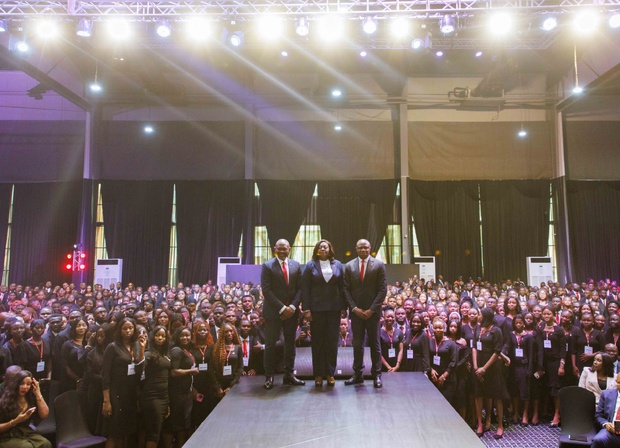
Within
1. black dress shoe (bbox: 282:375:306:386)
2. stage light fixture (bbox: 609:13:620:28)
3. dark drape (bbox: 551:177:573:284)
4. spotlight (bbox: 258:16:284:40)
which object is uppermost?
spotlight (bbox: 258:16:284:40)

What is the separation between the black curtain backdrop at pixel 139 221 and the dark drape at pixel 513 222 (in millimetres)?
10529

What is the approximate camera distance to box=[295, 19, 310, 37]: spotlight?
9000 millimetres

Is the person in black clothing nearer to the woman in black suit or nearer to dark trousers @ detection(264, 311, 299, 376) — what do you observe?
dark trousers @ detection(264, 311, 299, 376)

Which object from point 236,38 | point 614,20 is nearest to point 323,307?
point 236,38

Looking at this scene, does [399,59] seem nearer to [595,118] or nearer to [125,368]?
[595,118]

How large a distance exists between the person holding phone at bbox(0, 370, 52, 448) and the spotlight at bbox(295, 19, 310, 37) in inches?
287

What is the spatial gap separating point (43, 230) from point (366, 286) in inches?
580

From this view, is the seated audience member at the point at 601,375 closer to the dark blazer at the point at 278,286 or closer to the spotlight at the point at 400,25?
the dark blazer at the point at 278,286

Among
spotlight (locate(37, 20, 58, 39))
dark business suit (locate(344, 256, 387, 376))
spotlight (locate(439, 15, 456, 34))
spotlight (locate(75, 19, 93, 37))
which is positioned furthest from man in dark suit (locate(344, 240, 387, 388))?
spotlight (locate(37, 20, 58, 39))

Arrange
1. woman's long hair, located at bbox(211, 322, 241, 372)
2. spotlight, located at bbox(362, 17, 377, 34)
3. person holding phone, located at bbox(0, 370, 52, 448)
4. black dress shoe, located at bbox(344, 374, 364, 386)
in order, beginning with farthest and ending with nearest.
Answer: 1. spotlight, located at bbox(362, 17, 377, 34)
2. woman's long hair, located at bbox(211, 322, 241, 372)
3. black dress shoe, located at bbox(344, 374, 364, 386)
4. person holding phone, located at bbox(0, 370, 52, 448)

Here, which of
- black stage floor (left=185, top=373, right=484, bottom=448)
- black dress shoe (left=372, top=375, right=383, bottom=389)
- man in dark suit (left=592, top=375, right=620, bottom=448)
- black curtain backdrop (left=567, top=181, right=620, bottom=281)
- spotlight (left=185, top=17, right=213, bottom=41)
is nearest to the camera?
black stage floor (left=185, top=373, right=484, bottom=448)

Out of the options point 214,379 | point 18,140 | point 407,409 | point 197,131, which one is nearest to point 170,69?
point 197,131

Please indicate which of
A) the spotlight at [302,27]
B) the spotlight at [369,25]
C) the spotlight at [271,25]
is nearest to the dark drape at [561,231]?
the spotlight at [369,25]

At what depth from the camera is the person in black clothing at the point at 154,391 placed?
176 inches
